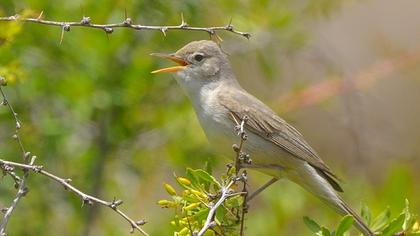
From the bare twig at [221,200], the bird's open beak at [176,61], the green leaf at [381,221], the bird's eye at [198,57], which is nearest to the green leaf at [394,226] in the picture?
the green leaf at [381,221]

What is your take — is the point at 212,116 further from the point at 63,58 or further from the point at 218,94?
the point at 63,58

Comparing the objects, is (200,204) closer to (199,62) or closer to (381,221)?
(381,221)

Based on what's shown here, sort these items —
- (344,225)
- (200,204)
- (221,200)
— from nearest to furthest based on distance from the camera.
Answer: (221,200)
(200,204)
(344,225)

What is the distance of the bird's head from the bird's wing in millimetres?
276

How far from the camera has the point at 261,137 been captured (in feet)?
16.1

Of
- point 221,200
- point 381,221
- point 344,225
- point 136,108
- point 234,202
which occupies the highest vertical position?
point 136,108

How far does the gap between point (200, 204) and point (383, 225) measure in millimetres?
979

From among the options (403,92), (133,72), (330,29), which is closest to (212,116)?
(133,72)

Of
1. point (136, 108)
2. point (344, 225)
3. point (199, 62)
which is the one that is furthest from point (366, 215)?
point (136, 108)

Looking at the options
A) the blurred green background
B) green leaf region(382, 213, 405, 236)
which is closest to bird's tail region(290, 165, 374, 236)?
the blurred green background

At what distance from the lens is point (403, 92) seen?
429 inches

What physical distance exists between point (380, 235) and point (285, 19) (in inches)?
89.1

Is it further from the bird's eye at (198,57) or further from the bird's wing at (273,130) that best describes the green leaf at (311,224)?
the bird's eye at (198,57)

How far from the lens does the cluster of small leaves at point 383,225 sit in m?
3.64
